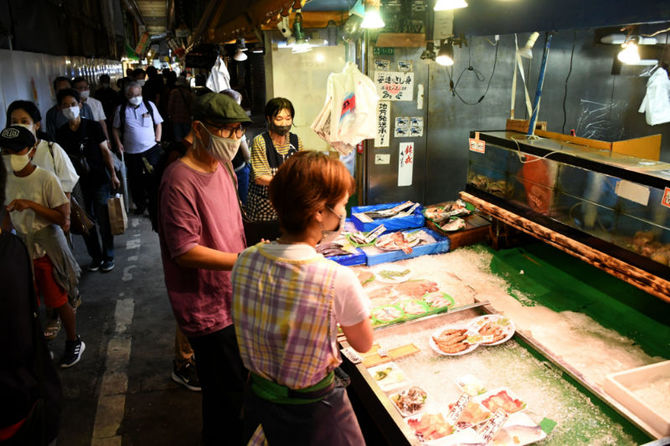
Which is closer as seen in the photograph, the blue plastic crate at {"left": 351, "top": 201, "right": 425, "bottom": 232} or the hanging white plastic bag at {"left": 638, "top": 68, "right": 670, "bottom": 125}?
the blue plastic crate at {"left": 351, "top": 201, "right": 425, "bottom": 232}

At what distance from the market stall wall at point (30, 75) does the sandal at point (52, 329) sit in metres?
3.10

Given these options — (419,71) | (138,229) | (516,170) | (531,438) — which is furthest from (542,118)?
(138,229)

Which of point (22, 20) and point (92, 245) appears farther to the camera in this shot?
point (22, 20)

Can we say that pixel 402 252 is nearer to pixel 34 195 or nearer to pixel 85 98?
pixel 34 195

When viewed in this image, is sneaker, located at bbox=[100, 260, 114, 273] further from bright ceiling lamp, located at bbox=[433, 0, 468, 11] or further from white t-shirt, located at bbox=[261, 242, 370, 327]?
white t-shirt, located at bbox=[261, 242, 370, 327]

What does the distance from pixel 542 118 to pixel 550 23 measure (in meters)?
4.40

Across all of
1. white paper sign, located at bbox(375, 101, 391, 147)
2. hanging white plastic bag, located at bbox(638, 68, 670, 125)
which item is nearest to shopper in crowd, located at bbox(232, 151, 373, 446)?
white paper sign, located at bbox(375, 101, 391, 147)

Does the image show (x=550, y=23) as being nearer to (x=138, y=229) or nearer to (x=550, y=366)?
(x=550, y=366)

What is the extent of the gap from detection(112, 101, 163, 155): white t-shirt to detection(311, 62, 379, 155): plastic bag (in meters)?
5.12

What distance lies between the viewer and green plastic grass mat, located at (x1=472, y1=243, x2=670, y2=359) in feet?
11.8

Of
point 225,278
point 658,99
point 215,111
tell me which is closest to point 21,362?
point 225,278

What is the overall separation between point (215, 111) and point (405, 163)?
474 cm

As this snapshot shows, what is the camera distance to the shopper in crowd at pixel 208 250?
2791 mm

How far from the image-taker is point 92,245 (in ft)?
22.4
